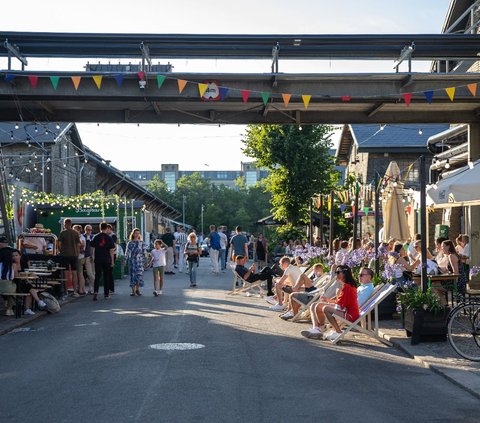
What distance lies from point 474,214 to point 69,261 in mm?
11234

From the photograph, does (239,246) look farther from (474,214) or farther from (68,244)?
(474,214)

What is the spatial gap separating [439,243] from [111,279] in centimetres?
808

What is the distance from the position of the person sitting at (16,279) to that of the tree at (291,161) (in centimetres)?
2313

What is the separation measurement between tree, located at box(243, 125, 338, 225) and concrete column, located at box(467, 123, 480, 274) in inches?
618

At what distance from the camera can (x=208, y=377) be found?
8.45m

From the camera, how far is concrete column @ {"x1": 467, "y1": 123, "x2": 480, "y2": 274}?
2088cm

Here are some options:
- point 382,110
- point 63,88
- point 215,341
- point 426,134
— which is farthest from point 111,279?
point 426,134

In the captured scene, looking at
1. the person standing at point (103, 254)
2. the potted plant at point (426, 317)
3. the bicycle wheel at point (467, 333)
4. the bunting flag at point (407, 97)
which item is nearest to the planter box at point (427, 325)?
the potted plant at point (426, 317)

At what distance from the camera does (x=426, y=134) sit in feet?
142

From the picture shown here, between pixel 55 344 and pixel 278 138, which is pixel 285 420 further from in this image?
pixel 278 138

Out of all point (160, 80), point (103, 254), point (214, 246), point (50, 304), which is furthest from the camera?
point (214, 246)

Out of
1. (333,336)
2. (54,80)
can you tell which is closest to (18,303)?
(54,80)

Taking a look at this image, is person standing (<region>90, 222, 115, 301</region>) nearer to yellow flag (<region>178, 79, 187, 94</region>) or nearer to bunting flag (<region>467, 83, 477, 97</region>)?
yellow flag (<region>178, 79, 187, 94</region>)

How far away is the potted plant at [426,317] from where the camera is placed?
1134cm
